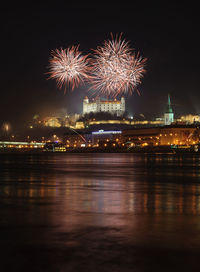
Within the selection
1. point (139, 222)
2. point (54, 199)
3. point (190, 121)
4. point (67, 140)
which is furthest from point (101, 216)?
point (190, 121)

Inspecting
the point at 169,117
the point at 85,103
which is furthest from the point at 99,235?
the point at 85,103

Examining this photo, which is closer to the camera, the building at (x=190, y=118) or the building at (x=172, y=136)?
the building at (x=172, y=136)

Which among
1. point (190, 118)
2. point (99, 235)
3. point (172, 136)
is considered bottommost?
point (99, 235)

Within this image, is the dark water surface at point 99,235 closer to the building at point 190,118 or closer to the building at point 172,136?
the building at point 172,136

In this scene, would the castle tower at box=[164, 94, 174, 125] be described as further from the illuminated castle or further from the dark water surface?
the dark water surface

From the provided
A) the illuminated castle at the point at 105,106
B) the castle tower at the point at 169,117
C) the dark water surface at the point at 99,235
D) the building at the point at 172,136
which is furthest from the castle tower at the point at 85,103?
the dark water surface at the point at 99,235

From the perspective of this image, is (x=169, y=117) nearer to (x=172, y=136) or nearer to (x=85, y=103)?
(x=85, y=103)

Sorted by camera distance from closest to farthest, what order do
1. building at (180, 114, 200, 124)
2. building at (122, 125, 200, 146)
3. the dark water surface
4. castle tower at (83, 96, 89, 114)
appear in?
the dark water surface, building at (122, 125, 200, 146), building at (180, 114, 200, 124), castle tower at (83, 96, 89, 114)

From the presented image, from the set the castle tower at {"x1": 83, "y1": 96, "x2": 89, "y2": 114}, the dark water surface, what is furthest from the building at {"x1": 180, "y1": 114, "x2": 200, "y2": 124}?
the dark water surface

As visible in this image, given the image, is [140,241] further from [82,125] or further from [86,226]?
[82,125]
